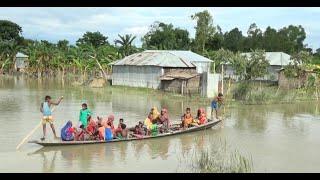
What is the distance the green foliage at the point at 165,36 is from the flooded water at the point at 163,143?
31.5m

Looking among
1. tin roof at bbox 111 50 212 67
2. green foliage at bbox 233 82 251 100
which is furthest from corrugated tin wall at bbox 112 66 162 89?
green foliage at bbox 233 82 251 100

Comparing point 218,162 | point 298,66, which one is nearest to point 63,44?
point 298,66

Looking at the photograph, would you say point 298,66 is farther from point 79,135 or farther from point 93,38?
point 93,38

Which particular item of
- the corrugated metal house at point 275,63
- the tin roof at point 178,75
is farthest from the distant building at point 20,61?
the tin roof at point 178,75

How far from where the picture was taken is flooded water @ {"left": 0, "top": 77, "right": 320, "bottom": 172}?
1041cm

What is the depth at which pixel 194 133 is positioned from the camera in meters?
15.2

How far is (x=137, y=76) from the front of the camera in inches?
1393

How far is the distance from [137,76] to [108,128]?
22.9 metres

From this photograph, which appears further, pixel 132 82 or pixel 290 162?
pixel 132 82

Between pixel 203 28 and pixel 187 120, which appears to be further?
pixel 203 28

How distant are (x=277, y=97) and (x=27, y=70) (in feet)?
116

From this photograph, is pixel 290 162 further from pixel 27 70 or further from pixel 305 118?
pixel 27 70
